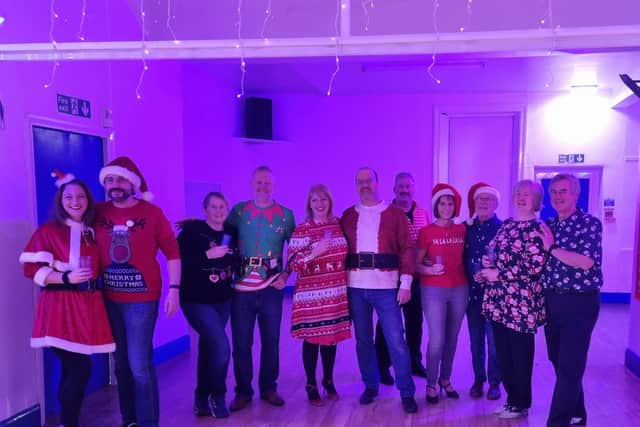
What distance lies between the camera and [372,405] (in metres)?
3.12

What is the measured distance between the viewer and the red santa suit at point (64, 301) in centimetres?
241

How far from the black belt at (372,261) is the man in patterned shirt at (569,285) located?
857 millimetres

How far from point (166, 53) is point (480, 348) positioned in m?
2.68

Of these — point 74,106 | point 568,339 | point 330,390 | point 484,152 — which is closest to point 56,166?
point 74,106

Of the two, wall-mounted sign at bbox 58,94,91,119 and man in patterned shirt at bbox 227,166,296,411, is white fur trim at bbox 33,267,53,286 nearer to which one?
man in patterned shirt at bbox 227,166,296,411

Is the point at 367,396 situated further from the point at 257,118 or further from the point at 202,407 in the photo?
the point at 257,118

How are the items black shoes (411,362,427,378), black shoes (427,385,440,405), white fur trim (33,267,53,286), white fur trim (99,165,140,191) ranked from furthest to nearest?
black shoes (411,362,427,378)
black shoes (427,385,440,405)
white fur trim (99,165,140,191)
white fur trim (33,267,53,286)

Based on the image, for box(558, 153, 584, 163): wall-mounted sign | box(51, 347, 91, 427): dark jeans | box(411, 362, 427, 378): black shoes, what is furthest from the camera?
box(558, 153, 584, 163): wall-mounted sign

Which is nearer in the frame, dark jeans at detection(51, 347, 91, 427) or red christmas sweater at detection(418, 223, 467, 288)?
dark jeans at detection(51, 347, 91, 427)

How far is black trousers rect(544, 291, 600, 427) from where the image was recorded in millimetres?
2410

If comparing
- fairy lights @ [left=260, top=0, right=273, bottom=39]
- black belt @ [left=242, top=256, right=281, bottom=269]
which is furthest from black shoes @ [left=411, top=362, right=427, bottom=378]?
fairy lights @ [left=260, top=0, right=273, bottom=39]

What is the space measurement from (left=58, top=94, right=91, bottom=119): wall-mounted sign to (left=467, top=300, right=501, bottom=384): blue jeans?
2.90 m

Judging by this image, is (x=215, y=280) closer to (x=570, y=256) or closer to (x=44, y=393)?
(x=44, y=393)

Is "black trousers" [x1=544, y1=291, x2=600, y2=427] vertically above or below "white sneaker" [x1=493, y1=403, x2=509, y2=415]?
above
